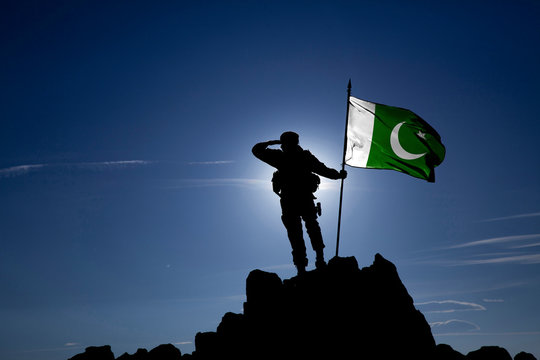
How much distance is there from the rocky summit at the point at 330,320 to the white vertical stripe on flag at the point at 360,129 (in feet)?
13.0

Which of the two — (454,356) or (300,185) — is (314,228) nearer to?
(300,185)

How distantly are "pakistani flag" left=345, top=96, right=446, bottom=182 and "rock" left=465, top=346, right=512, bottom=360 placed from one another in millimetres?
8696

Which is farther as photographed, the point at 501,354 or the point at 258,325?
the point at 501,354

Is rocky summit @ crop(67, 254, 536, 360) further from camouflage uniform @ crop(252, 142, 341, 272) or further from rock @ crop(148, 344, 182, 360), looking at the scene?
rock @ crop(148, 344, 182, 360)

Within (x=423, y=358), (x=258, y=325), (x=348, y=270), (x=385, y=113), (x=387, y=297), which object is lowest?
(x=423, y=358)

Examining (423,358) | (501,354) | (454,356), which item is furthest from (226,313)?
(501,354)

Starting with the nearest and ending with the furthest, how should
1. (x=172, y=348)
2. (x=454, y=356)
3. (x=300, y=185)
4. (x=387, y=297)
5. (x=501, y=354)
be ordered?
1. (x=387, y=297)
2. (x=300, y=185)
3. (x=454, y=356)
4. (x=501, y=354)
5. (x=172, y=348)

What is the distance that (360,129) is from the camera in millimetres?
12469

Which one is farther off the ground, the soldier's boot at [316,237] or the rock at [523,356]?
the soldier's boot at [316,237]

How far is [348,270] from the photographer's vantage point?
9.57 m

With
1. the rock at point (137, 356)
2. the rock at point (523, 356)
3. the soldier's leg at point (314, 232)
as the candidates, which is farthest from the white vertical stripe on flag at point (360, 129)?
the rock at point (523, 356)

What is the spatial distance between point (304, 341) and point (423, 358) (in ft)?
10.2

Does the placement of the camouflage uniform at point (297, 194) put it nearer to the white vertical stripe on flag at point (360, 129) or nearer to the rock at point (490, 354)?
the white vertical stripe on flag at point (360, 129)

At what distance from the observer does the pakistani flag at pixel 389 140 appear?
12289 mm
